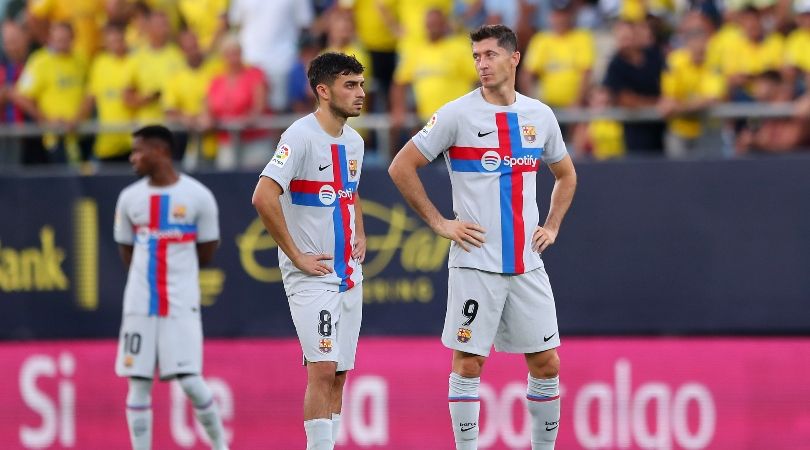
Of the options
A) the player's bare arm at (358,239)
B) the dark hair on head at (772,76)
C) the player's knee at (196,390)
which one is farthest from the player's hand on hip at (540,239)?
the dark hair on head at (772,76)

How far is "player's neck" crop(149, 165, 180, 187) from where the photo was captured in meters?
11.1

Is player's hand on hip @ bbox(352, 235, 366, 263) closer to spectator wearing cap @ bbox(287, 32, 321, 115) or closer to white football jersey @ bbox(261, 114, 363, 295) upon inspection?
white football jersey @ bbox(261, 114, 363, 295)

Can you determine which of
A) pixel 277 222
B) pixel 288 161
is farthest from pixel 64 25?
pixel 277 222

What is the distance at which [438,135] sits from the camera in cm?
884

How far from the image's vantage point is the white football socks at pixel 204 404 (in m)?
11.2

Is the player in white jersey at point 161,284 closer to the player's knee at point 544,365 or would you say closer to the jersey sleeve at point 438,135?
the jersey sleeve at point 438,135

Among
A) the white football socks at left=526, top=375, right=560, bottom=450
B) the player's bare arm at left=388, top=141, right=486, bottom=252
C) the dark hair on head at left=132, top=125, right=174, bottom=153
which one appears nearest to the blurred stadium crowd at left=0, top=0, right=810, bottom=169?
the dark hair on head at left=132, top=125, right=174, bottom=153

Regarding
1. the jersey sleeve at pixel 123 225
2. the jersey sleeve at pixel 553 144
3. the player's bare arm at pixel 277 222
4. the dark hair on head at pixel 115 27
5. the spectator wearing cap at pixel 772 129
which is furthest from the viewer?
the dark hair on head at pixel 115 27

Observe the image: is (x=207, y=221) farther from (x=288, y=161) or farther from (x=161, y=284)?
(x=288, y=161)

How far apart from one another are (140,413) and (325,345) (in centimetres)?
283

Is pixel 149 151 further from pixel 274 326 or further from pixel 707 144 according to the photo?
pixel 707 144

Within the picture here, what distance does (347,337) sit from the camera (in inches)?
357

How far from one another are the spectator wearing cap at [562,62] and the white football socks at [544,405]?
491cm

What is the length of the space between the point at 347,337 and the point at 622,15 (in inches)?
247
